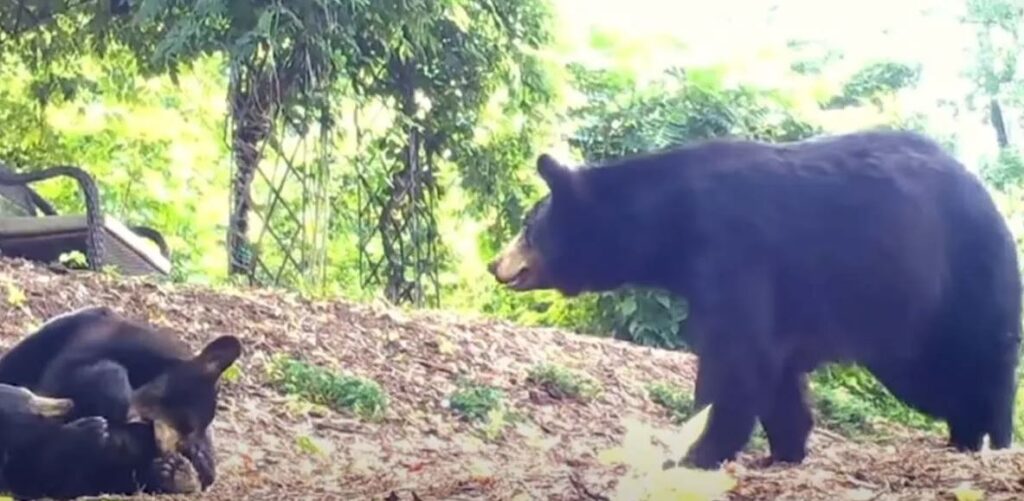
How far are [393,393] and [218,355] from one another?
38cm

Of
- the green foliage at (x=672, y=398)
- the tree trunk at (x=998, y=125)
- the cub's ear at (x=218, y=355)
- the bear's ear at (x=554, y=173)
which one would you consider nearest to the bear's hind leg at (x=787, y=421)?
the green foliage at (x=672, y=398)

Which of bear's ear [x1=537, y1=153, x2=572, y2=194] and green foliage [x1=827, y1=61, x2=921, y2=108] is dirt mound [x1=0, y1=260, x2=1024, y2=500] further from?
green foliage [x1=827, y1=61, x2=921, y2=108]

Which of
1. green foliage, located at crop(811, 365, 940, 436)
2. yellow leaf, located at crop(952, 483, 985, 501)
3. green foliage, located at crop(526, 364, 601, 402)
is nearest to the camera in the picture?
yellow leaf, located at crop(952, 483, 985, 501)

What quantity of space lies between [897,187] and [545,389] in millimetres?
762

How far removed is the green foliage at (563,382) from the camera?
11.2ft

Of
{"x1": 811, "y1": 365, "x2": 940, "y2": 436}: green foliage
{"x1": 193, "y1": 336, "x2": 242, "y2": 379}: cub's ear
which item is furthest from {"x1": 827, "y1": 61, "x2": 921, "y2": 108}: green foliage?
→ {"x1": 193, "y1": 336, "x2": 242, "y2": 379}: cub's ear

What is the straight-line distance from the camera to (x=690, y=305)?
352cm

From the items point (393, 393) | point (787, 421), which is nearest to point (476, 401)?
point (393, 393)

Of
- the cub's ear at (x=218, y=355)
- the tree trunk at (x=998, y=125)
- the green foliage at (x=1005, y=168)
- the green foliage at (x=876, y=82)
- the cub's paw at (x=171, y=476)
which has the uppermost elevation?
the green foliage at (x=876, y=82)

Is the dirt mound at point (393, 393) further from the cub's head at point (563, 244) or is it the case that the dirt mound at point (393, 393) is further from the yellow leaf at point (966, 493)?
the yellow leaf at point (966, 493)

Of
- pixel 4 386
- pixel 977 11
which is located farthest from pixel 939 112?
pixel 4 386

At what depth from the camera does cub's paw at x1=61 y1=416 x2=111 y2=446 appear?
3.19 metres

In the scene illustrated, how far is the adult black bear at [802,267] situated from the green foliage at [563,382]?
6.6 inches

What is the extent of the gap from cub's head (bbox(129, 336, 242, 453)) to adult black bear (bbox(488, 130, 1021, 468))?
Answer: 1.69ft
